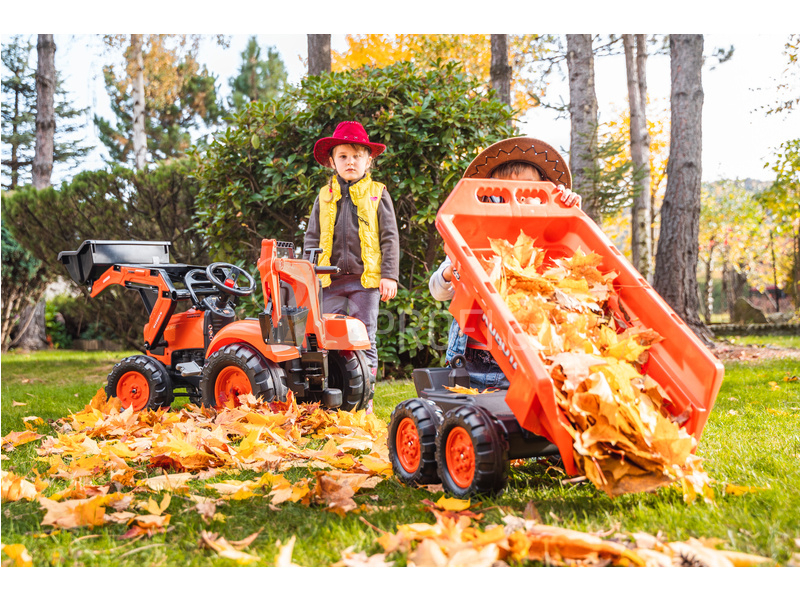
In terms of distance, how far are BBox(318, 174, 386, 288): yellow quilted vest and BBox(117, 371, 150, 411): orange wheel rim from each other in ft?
4.43

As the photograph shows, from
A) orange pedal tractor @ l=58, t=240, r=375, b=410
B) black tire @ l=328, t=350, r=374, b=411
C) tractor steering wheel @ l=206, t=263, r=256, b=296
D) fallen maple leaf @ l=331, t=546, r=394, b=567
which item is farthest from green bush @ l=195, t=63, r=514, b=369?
fallen maple leaf @ l=331, t=546, r=394, b=567

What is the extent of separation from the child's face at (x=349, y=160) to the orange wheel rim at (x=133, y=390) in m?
1.87

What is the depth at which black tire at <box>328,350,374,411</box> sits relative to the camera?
3.94 meters

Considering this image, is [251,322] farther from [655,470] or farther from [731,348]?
[731,348]

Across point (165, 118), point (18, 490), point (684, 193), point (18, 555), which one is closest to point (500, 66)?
point (684, 193)

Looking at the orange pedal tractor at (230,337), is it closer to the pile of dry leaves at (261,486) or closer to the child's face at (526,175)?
the pile of dry leaves at (261,486)

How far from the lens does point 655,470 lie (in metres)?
1.99

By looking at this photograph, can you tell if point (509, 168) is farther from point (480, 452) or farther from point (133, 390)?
point (133, 390)

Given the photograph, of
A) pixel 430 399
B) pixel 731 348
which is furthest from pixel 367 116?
pixel 731 348

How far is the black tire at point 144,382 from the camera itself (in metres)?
4.12

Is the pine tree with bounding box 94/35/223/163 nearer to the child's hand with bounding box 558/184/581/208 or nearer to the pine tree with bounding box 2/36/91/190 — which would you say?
the pine tree with bounding box 2/36/91/190

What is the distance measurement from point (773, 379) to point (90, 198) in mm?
7737

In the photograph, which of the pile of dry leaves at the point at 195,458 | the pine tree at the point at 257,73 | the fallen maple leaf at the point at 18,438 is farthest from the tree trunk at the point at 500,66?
the pine tree at the point at 257,73

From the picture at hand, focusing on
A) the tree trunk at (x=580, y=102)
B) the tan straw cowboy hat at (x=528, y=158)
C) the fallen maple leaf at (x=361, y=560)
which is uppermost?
the tree trunk at (x=580, y=102)
